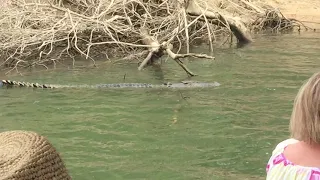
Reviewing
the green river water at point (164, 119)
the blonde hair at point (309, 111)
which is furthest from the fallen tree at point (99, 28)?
the blonde hair at point (309, 111)

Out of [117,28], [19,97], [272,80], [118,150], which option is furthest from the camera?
[117,28]

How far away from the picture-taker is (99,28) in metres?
12.7

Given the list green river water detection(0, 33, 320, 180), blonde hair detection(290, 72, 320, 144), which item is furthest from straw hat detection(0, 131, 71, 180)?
green river water detection(0, 33, 320, 180)

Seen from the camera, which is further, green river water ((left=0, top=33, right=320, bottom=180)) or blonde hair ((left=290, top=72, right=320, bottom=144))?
green river water ((left=0, top=33, right=320, bottom=180))

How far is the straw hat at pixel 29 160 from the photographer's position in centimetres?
306

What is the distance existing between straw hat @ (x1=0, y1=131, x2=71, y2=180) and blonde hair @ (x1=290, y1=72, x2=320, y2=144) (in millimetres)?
1382

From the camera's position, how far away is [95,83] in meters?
10.3

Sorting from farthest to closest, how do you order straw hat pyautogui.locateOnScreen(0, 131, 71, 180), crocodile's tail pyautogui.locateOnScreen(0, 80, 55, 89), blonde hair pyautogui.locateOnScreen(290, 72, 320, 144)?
crocodile's tail pyautogui.locateOnScreen(0, 80, 55, 89), straw hat pyautogui.locateOnScreen(0, 131, 71, 180), blonde hair pyautogui.locateOnScreen(290, 72, 320, 144)

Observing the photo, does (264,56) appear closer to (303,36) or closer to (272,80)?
(272,80)

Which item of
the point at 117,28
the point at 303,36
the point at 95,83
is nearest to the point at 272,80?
the point at 95,83

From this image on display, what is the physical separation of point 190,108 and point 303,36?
28.8 feet

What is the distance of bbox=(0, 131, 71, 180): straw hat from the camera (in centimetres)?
306

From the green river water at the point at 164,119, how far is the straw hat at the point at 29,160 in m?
2.55

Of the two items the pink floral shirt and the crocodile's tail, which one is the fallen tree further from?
the pink floral shirt
